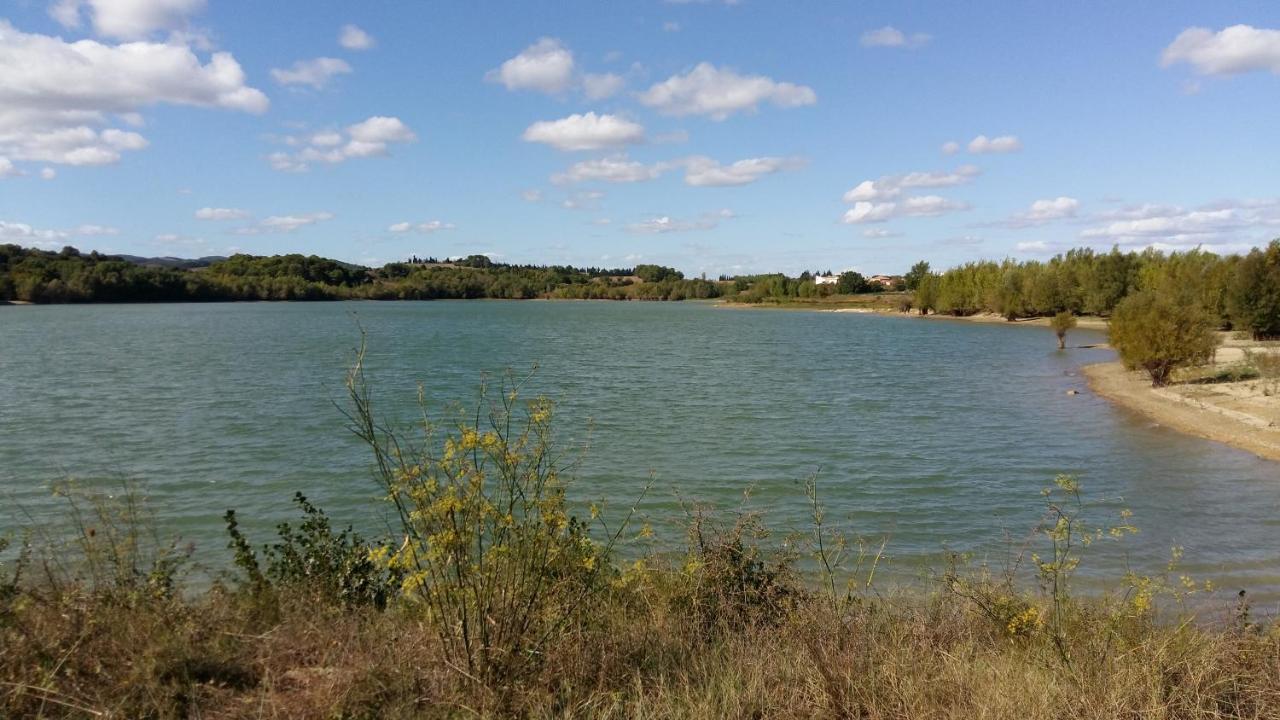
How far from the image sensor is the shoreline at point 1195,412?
838 inches

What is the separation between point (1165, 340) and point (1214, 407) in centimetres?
625

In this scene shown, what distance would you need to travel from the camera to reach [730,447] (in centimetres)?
2102

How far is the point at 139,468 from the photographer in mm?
17406

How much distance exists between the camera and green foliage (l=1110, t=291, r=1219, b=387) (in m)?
31.8

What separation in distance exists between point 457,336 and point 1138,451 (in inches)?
2341

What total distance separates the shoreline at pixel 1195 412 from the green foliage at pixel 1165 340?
1.04 metres

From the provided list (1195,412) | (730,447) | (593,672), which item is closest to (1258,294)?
(1195,412)

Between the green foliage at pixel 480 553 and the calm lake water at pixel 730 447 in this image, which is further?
the calm lake water at pixel 730 447

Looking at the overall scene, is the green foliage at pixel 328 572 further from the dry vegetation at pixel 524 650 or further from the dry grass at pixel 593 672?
the dry grass at pixel 593 672

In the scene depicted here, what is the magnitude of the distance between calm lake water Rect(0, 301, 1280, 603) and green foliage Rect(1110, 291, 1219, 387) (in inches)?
127

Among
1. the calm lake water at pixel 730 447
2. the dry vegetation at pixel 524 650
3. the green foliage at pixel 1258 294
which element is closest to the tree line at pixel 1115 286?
the green foliage at pixel 1258 294

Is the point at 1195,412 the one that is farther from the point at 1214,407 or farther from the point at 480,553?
the point at 480,553

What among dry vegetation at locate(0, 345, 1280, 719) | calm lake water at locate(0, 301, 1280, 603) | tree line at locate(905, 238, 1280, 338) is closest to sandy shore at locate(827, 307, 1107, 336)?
tree line at locate(905, 238, 1280, 338)

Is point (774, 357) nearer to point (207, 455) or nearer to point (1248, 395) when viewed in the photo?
point (1248, 395)
